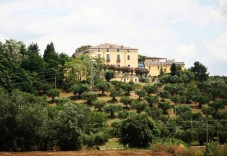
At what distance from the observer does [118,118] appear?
5962 cm

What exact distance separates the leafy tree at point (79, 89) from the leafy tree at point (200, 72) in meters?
32.2

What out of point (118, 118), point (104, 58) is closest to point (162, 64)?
point (104, 58)

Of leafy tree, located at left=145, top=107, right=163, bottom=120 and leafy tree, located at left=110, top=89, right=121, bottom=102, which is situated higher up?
leafy tree, located at left=110, top=89, right=121, bottom=102

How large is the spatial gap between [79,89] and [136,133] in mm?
28117

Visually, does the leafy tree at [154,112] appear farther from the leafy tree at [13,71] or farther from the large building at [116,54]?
the large building at [116,54]

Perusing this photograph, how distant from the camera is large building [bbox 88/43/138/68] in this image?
9531 centimetres

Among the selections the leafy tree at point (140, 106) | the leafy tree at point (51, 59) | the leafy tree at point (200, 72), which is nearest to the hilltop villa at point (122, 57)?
the leafy tree at point (200, 72)

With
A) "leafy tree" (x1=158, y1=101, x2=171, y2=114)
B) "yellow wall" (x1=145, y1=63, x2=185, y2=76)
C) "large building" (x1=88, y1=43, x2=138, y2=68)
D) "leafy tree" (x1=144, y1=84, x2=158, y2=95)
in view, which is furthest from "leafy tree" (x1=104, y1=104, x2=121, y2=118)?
"yellow wall" (x1=145, y1=63, x2=185, y2=76)

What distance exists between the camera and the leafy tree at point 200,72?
9131 centimetres

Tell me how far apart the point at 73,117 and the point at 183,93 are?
37.3 meters

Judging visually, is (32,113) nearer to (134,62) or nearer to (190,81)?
(190,81)

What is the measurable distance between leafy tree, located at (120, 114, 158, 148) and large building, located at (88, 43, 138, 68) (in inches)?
2026

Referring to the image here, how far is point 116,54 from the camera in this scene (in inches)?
3826

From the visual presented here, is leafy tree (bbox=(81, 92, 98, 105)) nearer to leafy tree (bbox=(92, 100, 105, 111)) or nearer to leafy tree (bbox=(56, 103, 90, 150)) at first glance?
leafy tree (bbox=(92, 100, 105, 111))
